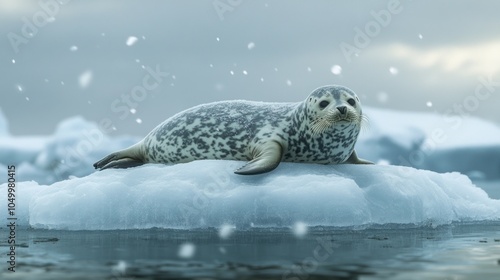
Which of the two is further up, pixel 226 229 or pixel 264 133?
pixel 264 133

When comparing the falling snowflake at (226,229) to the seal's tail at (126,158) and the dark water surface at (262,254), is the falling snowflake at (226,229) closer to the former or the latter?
the dark water surface at (262,254)

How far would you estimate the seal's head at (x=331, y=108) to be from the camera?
7.84m

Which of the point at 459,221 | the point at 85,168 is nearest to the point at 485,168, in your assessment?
the point at 85,168

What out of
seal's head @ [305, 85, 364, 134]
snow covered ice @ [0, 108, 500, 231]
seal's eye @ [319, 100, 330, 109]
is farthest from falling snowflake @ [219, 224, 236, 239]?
seal's eye @ [319, 100, 330, 109]

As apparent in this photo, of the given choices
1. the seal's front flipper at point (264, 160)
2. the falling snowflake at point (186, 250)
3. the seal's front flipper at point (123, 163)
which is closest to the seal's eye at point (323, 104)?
the seal's front flipper at point (264, 160)

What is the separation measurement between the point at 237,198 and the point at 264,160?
625 mm

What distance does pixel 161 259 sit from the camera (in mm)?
4965

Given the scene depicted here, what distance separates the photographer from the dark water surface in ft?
14.0

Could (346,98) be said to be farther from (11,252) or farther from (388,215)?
(11,252)

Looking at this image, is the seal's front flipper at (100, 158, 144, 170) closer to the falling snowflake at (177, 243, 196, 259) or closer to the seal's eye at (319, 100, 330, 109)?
the seal's eye at (319, 100, 330, 109)

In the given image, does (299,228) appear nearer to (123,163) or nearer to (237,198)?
(237,198)

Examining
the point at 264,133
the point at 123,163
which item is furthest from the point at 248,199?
the point at 123,163

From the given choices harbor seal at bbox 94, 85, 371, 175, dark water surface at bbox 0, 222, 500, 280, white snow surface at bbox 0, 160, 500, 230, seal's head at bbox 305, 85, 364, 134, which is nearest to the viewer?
dark water surface at bbox 0, 222, 500, 280

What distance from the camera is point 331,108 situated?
312 inches
